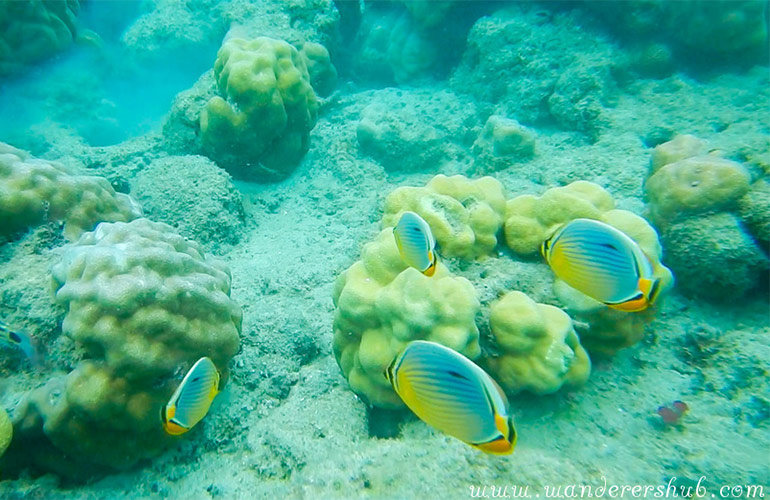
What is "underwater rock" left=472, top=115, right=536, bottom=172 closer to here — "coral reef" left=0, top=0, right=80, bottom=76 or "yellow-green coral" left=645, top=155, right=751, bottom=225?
"yellow-green coral" left=645, top=155, right=751, bottom=225

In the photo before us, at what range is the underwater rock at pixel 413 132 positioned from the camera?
21.3ft

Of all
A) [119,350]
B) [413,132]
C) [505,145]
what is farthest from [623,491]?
[413,132]

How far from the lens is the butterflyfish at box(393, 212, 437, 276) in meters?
2.19

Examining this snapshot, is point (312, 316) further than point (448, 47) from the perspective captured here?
No

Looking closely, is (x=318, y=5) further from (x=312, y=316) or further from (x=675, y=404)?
(x=675, y=404)

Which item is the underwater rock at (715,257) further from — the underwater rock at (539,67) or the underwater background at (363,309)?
the underwater rock at (539,67)

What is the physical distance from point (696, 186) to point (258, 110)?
510 cm

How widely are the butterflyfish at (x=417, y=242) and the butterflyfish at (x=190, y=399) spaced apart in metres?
1.30

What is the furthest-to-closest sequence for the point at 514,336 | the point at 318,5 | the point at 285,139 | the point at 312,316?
the point at 318,5 < the point at 285,139 < the point at 312,316 < the point at 514,336

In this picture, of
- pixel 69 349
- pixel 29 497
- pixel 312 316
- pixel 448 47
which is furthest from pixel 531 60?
pixel 29 497

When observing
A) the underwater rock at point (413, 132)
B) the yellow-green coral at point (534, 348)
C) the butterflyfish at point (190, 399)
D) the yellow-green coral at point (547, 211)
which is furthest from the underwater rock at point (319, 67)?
the butterflyfish at point (190, 399)

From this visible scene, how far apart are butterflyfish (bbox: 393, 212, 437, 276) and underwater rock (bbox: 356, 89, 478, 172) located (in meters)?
4.38

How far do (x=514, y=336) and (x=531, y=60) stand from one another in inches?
238

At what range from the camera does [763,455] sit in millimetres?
2566
